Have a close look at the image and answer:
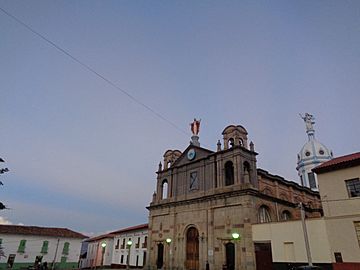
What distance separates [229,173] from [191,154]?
17.1 feet

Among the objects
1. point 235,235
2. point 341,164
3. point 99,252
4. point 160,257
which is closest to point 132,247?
point 99,252

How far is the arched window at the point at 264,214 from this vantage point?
25.5 metres

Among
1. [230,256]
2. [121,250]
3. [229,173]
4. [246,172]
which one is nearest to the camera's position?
[230,256]

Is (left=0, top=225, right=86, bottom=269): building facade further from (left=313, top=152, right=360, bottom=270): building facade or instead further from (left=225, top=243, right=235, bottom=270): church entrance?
(left=313, top=152, right=360, bottom=270): building facade

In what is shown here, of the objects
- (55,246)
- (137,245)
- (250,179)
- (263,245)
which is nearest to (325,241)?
(263,245)

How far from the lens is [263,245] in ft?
73.4

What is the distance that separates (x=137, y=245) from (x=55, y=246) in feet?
42.0

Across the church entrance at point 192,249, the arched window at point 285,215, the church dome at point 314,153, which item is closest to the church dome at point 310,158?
the church dome at point 314,153

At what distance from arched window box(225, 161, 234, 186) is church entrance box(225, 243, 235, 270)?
5.96 metres

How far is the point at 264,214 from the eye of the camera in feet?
85.3

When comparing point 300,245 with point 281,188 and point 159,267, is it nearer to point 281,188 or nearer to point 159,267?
point 281,188

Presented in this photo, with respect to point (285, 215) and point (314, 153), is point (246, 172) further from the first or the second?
point (314, 153)

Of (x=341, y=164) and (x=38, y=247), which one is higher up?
(x=341, y=164)

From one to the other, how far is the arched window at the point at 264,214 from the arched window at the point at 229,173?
373 cm
